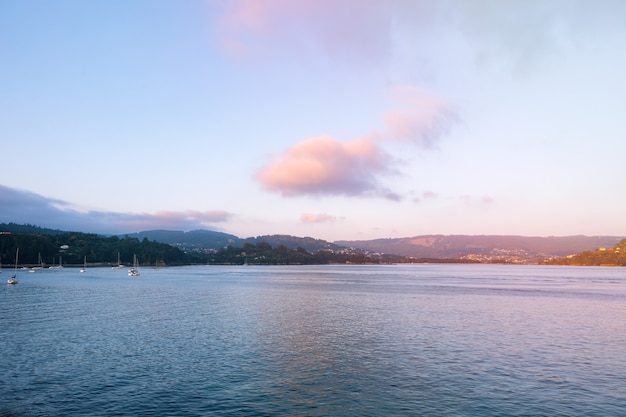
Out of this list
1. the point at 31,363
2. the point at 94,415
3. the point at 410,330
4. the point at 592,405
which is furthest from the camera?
the point at 410,330

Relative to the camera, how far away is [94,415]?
24.4m

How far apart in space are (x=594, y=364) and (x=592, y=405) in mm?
11514

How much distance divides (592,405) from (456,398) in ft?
25.3

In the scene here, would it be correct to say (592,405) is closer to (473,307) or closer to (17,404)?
(17,404)

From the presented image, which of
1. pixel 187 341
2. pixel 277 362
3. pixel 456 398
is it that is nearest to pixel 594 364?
pixel 456 398

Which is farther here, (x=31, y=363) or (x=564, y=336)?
(x=564, y=336)

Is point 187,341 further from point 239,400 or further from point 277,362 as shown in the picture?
point 239,400

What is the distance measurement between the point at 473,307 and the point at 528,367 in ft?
147

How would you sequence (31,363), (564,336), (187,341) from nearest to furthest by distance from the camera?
(31,363)
(187,341)
(564,336)

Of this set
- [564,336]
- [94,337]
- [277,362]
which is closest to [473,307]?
[564,336]

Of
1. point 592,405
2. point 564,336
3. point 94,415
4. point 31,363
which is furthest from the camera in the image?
point 564,336

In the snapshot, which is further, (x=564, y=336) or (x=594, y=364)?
(x=564, y=336)

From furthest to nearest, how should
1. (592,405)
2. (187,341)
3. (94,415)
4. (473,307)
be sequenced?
(473,307) → (187,341) → (592,405) → (94,415)

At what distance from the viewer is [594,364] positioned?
36562 millimetres
